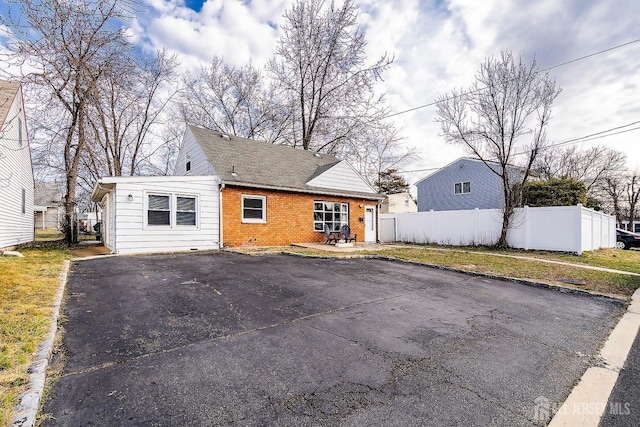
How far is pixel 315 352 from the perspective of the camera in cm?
305

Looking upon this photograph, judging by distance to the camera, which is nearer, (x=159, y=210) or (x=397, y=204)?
(x=159, y=210)

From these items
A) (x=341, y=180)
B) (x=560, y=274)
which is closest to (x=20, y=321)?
(x=560, y=274)

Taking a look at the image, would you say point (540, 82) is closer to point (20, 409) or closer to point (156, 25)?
point (156, 25)

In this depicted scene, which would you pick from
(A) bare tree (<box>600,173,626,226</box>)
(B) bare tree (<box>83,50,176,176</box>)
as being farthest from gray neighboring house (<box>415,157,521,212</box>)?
(A) bare tree (<box>600,173,626,226</box>)

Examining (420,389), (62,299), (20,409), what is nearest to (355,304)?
(420,389)

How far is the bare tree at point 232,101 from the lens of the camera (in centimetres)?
2419

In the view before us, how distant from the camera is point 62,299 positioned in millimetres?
4625

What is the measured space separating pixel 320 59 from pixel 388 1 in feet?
46.3

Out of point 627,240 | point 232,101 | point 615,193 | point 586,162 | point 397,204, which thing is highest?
point 232,101

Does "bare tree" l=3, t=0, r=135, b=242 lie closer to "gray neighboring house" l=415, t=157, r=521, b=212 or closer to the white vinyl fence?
the white vinyl fence

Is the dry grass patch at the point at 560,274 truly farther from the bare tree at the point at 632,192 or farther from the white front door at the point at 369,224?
the bare tree at the point at 632,192

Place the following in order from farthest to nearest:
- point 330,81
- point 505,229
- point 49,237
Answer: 1. point 330,81
2. point 49,237
3. point 505,229

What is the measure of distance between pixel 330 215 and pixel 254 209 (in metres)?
4.18

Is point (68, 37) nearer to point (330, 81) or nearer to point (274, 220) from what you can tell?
point (274, 220)
